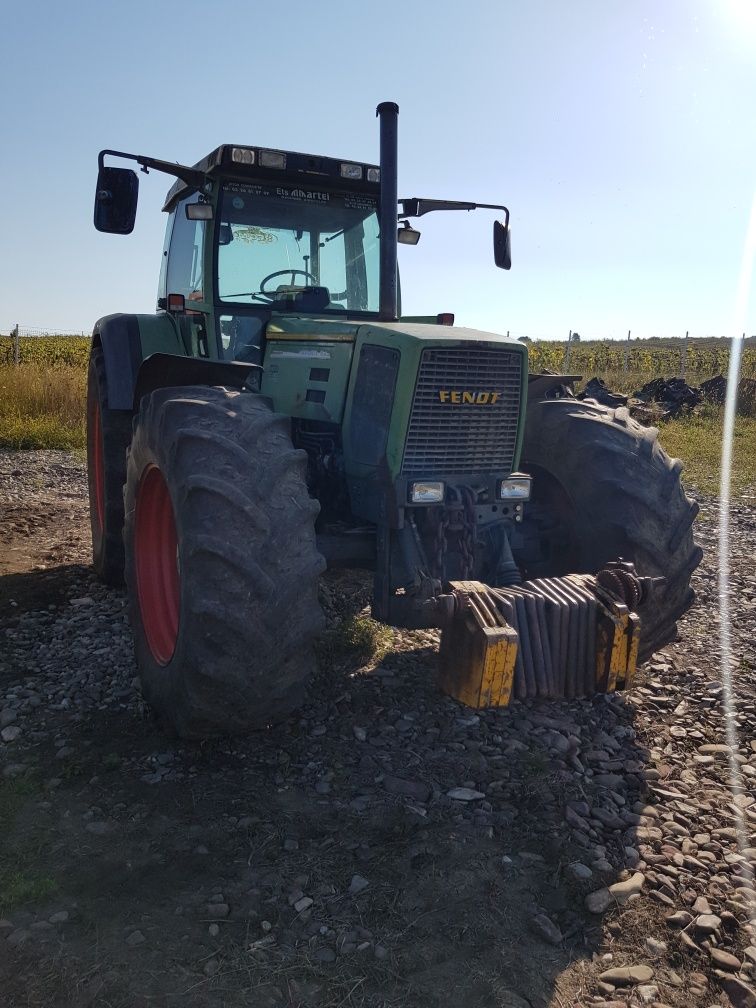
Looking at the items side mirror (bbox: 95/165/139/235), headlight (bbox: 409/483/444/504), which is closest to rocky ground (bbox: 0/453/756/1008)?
headlight (bbox: 409/483/444/504)

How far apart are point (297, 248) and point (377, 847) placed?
132 inches

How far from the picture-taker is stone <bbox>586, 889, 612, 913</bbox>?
2607 mm

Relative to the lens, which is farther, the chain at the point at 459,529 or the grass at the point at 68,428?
the grass at the point at 68,428

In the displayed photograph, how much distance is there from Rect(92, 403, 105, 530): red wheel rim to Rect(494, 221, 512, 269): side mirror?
2.76m

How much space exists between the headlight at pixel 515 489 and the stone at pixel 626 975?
86.1 inches

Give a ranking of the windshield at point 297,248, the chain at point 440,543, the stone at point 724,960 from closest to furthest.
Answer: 1. the stone at point 724,960
2. the chain at point 440,543
3. the windshield at point 297,248

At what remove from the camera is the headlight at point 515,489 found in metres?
4.11

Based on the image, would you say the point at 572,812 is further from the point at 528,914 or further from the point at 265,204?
the point at 265,204

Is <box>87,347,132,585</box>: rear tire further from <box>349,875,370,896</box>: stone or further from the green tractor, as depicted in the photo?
<box>349,875,370,896</box>: stone

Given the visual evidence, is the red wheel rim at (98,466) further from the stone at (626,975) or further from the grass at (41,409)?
the grass at (41,409)

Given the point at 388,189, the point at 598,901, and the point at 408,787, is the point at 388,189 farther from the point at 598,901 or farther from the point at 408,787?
the point at 598,901

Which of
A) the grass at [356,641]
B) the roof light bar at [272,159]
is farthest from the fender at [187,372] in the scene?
the grass at [356,641]

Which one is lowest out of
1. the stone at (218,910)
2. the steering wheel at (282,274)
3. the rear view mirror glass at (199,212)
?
the stone at (218,910)

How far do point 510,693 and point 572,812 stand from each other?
1.56ft
